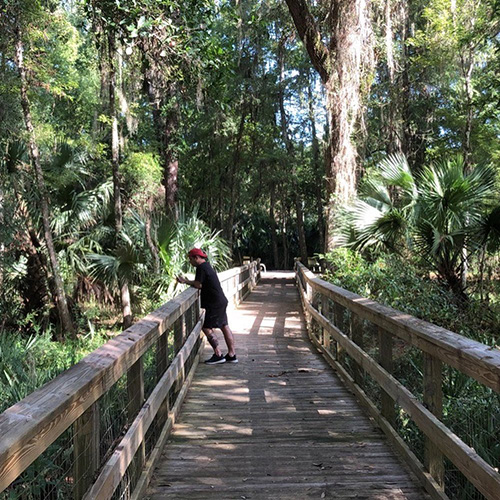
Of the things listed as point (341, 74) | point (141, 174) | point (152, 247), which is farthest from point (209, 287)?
point (141, 174)

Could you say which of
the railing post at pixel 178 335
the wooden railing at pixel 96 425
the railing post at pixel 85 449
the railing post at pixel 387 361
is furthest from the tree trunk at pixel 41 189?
the railing post at pixel 85 449

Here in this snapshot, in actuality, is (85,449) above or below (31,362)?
above

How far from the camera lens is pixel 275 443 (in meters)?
4.24

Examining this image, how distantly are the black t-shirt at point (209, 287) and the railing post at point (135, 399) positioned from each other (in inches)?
139

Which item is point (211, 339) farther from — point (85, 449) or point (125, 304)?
point (125, 304)

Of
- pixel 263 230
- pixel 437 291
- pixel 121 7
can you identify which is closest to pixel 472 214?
pixel 437 291

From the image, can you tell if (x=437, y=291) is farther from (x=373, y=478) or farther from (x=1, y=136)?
(x=1, y=136)

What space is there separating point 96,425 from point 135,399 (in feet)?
3.03

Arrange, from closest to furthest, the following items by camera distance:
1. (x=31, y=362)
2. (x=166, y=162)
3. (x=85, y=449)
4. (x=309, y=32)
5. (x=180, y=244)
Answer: (x=85, y=449), (x=31, y=362), (x=309, y=32), (x=180, y=244), (x=166, y=162)

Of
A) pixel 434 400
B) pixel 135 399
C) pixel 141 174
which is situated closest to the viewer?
pixel 434 400

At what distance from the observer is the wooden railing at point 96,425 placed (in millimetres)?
1702

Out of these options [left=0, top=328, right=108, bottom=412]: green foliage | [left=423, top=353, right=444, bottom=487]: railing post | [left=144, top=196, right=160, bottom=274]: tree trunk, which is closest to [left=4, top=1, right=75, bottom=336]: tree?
[left=0, top=328, right=108, bottom=412]: green foliage

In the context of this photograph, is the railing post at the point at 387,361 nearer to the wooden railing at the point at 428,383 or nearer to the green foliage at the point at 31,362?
the wooden railing at the point at 428,383

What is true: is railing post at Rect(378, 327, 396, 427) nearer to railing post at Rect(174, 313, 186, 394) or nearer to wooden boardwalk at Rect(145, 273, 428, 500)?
wooden boardwalk at Rect(145, 273, 428, 500)
